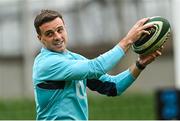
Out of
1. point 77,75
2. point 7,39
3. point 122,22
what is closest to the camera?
point 77,75

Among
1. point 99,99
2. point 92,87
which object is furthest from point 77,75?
point 99,99

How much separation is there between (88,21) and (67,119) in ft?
56.5

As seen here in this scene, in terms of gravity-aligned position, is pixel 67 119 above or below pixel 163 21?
below

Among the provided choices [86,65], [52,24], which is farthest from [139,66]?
[52,24]

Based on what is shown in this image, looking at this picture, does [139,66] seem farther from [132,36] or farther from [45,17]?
[45,17]

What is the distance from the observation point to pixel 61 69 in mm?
6082

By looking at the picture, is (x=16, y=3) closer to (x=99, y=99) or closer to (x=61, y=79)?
(x=99, y=99)

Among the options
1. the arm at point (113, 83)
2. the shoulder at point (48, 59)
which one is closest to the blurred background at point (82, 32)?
the arm at point (113, 83)

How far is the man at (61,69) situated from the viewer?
238 inches

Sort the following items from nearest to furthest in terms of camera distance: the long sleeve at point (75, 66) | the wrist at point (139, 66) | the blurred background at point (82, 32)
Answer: the long sleeve at point (75, 66) → the wrist at point (139, 66) → the blurred background at point (82, 32)

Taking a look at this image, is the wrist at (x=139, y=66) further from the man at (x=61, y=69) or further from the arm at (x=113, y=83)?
the man at (x=61, y=69)

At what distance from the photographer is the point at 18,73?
25.2 meters

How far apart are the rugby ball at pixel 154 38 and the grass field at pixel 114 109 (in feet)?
28.7

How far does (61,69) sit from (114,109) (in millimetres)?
9438
